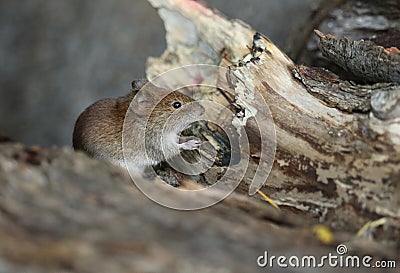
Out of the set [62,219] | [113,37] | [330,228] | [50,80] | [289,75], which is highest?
[113,37]

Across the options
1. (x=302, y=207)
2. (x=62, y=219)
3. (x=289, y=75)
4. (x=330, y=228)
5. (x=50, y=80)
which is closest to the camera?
(x=62, y=219)

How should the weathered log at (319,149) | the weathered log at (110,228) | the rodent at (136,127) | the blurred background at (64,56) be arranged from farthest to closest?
the blurred background at (64,56)
the rodent at (136,127)
the weathered log at (319,149)
the weathered log at (110,228)

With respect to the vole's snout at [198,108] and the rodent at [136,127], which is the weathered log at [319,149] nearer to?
the vole's snout at [198,108]

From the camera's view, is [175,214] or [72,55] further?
[72,55]

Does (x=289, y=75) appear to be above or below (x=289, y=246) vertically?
above

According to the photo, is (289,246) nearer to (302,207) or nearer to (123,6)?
(302,207)

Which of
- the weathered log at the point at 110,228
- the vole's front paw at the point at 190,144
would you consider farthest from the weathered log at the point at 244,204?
the vole's front paw at the point at 190,144

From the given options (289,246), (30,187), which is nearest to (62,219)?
(30,187)
